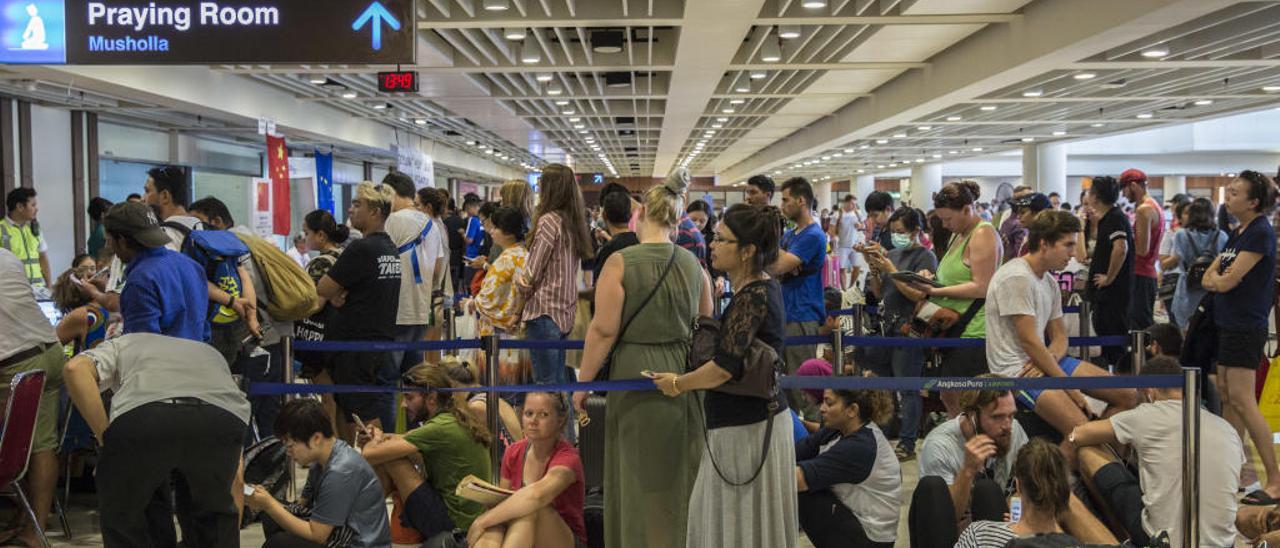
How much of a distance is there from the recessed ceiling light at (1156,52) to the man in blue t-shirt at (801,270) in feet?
18.6

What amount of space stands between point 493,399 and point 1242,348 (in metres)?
3.83

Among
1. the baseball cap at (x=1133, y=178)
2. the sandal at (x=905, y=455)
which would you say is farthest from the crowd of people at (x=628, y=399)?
the baseball cap at (x=1133, y=178)

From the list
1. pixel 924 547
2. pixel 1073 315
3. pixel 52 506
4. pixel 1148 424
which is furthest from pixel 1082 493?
pixel 1073 315

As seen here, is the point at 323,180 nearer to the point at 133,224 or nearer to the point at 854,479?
the point at 133,224

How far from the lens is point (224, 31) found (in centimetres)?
634

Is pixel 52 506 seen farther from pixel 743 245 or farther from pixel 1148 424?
pixel 1148 424

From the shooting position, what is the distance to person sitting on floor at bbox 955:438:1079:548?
3.43 m

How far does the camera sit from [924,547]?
13.3ft

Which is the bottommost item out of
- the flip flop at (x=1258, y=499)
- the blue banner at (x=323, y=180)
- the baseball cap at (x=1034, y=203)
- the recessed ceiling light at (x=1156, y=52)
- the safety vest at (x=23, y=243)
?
the flip flop at (x=1258, y=499)

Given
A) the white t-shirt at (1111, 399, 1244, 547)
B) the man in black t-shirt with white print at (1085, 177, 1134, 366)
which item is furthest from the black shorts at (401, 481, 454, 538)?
the man in black t-shirt with white print at (1085, 177, 1134, 366)

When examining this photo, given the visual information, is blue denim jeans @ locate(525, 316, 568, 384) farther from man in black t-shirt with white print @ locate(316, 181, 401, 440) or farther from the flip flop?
the flip flop

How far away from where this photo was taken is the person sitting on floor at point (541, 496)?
4.18 m

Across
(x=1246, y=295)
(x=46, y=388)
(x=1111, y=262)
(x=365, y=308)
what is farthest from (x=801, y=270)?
(x=46, y=388)

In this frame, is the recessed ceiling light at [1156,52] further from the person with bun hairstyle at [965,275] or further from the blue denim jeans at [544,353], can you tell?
the blue denim jeans at [544,353]
